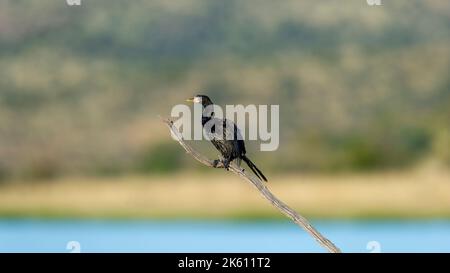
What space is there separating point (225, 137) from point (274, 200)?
2.49 metres

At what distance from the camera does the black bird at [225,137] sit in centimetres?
999

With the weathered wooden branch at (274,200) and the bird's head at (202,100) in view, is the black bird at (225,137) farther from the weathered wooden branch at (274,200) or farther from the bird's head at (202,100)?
the weathered wooden branch at (274,200)

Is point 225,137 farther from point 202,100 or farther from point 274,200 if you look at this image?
point 274,200

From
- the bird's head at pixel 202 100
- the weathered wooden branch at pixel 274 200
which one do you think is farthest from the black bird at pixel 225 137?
the weathered wooden branch at pixel 274 200

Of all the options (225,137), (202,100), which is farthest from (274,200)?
(202,100)

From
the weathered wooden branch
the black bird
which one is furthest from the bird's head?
the weathered wooden branch

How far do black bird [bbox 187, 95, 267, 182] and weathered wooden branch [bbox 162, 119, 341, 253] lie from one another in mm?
496

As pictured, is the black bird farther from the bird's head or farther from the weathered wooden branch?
the weathered wooden branch

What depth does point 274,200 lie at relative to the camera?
25.5 feet

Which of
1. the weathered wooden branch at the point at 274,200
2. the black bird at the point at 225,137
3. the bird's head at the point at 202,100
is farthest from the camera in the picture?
the bird's head at the point at 202,100

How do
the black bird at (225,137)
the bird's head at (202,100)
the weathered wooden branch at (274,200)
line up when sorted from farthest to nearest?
the bird's head at (202,100) → the black bird at (225,137) → the weathered wooden branch at (274,200)

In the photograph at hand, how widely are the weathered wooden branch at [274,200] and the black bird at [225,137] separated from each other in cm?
50
